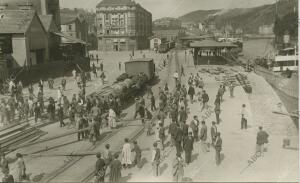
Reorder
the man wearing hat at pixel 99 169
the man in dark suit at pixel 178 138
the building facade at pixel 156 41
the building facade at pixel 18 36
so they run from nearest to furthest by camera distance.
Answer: the man wearing hat at pixel 99 169
the man in dark suit at pixel 178 138
the building facade at pixel 18 36
the building facade at pixel 156 41

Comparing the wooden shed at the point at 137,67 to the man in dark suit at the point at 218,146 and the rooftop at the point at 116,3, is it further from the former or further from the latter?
the rooftop at the point at 116,3

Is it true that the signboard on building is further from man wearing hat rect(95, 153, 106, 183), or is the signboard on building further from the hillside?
the hillside

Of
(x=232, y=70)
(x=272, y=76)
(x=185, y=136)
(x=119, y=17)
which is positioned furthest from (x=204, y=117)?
(x=119, y=17)

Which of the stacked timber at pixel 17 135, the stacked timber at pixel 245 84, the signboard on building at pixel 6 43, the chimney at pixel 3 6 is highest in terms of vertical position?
the chimney at pixel 3 6

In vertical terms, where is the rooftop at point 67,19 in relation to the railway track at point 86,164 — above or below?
above

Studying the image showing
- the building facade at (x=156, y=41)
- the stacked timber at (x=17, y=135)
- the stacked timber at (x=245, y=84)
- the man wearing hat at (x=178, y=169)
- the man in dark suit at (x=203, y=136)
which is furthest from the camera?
the building facade at (x=156, y=41)

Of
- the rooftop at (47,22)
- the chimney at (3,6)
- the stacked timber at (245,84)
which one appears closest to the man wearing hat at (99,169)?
the stacked timber at (245,84)

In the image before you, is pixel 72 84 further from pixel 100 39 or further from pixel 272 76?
pixel 100 39

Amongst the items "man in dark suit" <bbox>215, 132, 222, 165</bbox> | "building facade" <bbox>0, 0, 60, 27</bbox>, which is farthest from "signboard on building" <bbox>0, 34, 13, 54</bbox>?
"man in dark suit" <bbox>215, 132, 222, 165</bbox>
